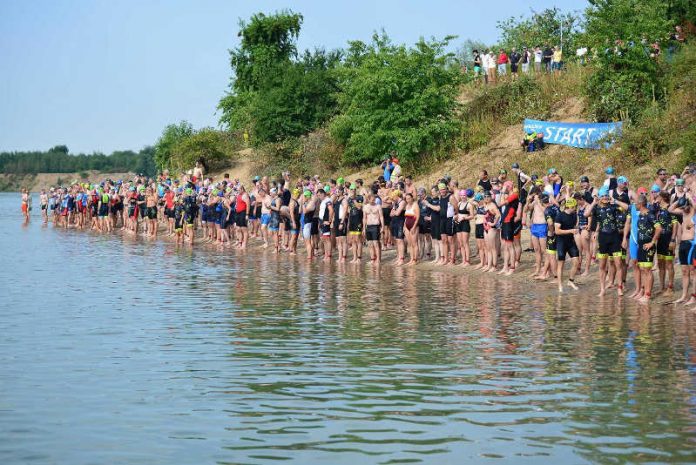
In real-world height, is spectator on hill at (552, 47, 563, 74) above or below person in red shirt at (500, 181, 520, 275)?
above

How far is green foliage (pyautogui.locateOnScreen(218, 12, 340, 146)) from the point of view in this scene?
50.3m

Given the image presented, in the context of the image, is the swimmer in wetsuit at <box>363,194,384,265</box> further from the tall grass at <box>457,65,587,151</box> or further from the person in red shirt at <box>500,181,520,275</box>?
the tall grass at <box>457,65,587,151</box>

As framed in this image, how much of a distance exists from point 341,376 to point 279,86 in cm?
4135

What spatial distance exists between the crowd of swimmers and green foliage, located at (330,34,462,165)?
4875 millimetres

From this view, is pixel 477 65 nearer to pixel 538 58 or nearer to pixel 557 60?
pixel 538 58

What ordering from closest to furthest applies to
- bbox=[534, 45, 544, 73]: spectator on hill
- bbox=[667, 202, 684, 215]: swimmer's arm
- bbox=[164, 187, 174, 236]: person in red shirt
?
1. bbox=[667, 202, 684, 215]: swimmer's arm
2. bbox=[164, 187, 174, 236]: person in red shirt
3. bbox=[534, 45, 544, 73]: spectator on hill

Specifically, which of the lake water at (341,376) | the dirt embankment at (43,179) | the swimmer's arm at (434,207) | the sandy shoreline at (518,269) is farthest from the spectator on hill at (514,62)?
the dirt embankment at (43,179)

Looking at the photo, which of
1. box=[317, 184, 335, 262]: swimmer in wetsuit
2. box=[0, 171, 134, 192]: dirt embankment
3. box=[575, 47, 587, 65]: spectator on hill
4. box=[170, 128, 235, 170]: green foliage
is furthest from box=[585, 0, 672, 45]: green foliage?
box=[0, 171, 134, 192]: dirt embankment

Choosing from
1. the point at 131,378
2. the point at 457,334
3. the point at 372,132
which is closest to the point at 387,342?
the point at 457,334

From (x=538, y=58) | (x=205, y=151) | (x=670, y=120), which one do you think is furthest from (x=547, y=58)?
(x=205, y=151)

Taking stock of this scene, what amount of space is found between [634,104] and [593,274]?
13.7 meters

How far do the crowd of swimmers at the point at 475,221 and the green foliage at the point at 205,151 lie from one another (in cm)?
1453

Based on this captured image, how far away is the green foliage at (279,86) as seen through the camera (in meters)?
50.3

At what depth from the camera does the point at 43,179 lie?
7234 inches
